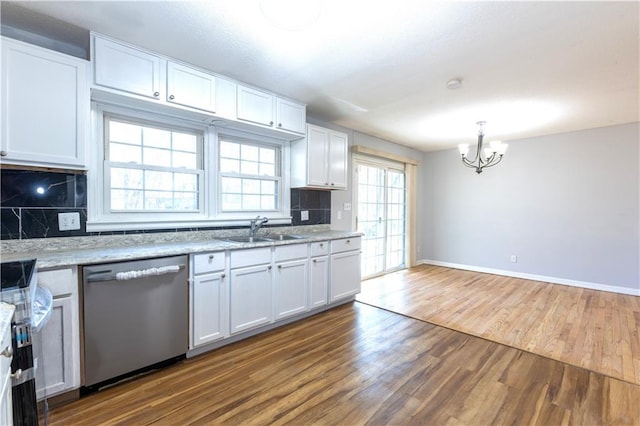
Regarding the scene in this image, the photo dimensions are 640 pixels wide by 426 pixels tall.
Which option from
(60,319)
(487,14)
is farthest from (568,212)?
(60,319)

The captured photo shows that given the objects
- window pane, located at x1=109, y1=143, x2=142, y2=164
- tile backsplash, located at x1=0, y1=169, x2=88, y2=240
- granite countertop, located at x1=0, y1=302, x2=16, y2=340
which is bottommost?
granite countertop, located at x1=0, y1=302, x2=16, y2=340

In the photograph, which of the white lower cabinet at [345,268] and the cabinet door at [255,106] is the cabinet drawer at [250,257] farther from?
the cabinet door at [255,106]

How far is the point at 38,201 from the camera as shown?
1.99 meters

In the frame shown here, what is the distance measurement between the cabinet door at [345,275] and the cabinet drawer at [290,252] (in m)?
0.47

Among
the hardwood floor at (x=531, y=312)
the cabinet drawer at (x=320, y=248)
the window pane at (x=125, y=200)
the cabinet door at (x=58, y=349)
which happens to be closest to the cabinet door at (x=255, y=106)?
the window pane at (x=125, y=200)

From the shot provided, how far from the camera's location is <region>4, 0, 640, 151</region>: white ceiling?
1.76m

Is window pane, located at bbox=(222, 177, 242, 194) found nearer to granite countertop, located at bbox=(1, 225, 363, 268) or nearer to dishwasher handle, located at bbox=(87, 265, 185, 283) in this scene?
granite countertop, located at bbox=(1, 225, 363, 268)

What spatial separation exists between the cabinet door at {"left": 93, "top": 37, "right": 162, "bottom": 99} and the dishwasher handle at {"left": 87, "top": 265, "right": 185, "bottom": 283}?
1.30 metres

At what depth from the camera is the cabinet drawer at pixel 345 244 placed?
3346 millimetres

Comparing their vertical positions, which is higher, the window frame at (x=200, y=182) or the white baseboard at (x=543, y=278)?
the window frame at (x=200, y=182)

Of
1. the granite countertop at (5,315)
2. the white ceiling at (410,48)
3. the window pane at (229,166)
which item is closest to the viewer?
the granite countertop at (5,315)

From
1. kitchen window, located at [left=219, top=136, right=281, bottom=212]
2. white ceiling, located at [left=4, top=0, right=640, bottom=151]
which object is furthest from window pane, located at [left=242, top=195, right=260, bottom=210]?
white ceiling, located at [left=4, top=0, right=640, bottom=151]

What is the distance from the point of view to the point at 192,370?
7.02 feet

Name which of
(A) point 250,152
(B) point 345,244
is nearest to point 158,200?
(A) point 250,152
